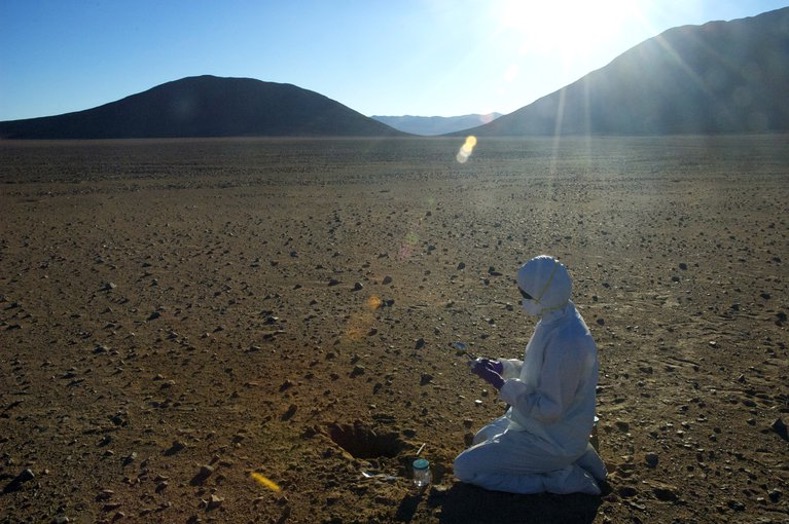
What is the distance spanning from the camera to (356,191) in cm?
1898

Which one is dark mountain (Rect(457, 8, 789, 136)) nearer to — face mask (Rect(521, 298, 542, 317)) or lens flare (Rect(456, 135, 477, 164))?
lens flare (Rect(456, 135, 477, 164))

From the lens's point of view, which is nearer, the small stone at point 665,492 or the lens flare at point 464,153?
the small stone at point 665,492

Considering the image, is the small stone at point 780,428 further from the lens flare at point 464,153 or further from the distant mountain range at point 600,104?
the distant mountain range at point 600,104

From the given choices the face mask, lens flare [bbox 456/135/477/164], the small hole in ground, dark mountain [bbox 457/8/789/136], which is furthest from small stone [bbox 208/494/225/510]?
dark mountain [bbox 457/8/789/136]

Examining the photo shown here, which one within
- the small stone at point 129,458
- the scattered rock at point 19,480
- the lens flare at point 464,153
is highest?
the lens flare at point 464,153

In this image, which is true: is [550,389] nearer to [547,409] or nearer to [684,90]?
[547,409]

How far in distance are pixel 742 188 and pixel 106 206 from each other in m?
16.0

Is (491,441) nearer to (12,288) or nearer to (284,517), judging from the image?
(284,517)

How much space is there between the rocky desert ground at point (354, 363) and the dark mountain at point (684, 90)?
3014 inches

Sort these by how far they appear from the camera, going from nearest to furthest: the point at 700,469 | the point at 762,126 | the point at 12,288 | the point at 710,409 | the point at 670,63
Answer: the point at 700,469, the point at 710,409, the point at 12,288, the point at 762,126, the point at 670,63

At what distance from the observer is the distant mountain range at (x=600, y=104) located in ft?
294

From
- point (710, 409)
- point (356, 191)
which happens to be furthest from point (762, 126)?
point (710, 409)

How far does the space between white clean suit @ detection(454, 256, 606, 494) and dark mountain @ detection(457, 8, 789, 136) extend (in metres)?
82.3

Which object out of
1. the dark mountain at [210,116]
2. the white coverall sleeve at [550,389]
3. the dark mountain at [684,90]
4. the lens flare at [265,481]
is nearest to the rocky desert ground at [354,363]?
the lens flare at [265,481]
